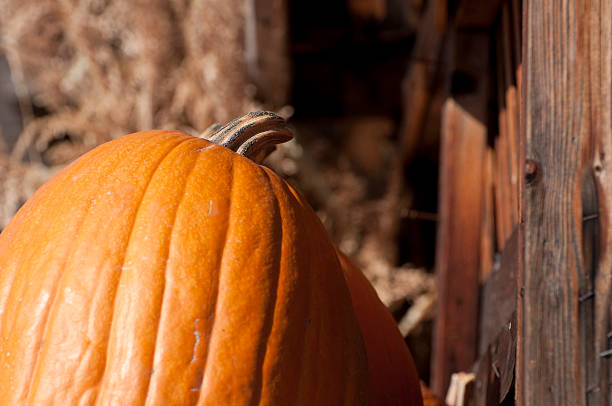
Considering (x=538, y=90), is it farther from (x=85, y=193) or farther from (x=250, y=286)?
(x=85, y=193)

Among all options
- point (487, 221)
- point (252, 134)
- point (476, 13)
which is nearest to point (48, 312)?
point (252, 134)

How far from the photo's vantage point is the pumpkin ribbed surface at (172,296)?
80 cm

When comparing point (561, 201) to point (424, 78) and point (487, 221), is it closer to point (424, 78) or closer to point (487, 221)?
point (487, 221)

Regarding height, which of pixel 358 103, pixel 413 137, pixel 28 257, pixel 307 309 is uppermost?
pixel 358 103

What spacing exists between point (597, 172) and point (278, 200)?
50cm

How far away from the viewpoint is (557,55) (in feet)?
2.27

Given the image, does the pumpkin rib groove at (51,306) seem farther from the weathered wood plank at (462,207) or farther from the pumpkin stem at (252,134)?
the weathered wood plank at (462,207)

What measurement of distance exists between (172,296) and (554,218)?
1.74 feet

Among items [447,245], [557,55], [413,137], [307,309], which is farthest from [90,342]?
[413,137]

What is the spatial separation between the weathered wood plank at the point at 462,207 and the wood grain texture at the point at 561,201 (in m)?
1.33

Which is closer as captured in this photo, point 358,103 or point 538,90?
point 538,90

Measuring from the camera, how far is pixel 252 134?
112 centimetres

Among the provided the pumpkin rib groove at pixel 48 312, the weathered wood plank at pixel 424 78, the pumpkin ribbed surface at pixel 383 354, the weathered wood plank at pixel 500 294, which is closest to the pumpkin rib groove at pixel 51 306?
the pumpkin rib groove at pixel 48 312

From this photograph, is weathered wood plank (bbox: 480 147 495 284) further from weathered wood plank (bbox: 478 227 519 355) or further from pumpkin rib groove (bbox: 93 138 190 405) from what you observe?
pumpkin rib groove (bbox: 93 138 190 405)
